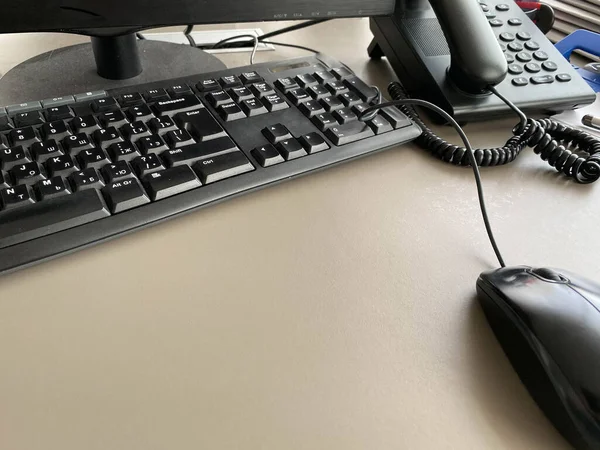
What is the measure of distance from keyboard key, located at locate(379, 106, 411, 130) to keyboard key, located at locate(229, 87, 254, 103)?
135 mm

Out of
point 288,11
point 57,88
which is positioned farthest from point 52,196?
point 288,11

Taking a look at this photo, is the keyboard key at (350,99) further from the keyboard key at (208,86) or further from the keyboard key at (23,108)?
the keyboard key at (23,108)

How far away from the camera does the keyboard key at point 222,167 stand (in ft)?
1.37

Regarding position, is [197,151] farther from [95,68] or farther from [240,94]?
[95,68]

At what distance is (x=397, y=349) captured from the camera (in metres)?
0.33

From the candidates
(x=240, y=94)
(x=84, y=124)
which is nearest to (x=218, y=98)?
(x=240, y=94)

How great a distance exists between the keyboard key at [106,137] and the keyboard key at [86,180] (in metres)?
0.03

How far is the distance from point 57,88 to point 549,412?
521 millimetres

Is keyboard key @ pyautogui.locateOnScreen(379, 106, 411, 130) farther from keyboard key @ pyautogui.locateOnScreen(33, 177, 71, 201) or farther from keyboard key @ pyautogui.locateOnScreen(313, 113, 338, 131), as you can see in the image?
keyboard key @ pyautogui.locateOnScreen(33, 177, 71, 201)

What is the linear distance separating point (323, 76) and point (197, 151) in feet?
0.64

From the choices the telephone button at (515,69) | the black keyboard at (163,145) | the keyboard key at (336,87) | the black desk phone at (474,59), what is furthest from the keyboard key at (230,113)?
the telephone button at (515,69)

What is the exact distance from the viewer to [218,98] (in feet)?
1.62

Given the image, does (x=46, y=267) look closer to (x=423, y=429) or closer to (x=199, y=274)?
(x=199, y=274)

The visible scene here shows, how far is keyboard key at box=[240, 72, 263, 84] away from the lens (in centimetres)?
53
